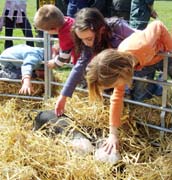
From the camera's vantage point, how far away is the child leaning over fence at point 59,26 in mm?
4094

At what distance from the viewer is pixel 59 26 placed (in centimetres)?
413

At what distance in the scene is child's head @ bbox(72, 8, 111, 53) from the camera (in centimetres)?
366

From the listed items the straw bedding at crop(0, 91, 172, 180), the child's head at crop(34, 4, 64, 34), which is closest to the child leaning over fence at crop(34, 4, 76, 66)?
the child's head at crop(34, 4, 64, 34)

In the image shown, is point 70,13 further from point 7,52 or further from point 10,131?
point 10,131

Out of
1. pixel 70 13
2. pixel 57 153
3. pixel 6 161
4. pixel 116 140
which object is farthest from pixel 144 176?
pixel 70 13

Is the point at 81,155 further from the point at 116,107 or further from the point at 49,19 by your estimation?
the point at 49,19

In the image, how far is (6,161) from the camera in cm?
339

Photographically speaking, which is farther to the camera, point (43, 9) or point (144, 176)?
point (43, 9)

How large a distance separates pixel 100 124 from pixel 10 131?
692 millimetres

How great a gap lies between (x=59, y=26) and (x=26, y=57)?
54cm

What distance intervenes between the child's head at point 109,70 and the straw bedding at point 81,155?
538 millimetres

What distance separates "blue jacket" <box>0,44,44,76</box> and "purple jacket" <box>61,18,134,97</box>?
553 millimetres

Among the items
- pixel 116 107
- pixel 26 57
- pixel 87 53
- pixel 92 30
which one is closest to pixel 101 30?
pixel 92 30

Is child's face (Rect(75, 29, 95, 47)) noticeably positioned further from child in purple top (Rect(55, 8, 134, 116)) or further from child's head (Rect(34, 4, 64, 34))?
child's head (Rect(34, 4, 64, 34))
